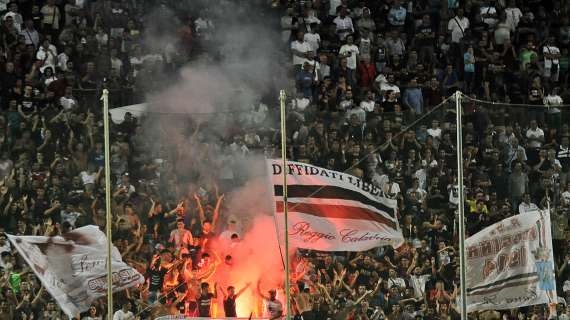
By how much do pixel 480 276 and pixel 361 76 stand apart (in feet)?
36.0

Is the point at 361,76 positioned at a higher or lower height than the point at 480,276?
higher

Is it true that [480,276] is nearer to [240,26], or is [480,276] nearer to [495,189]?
[495,189]

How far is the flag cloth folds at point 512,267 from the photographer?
15391mm

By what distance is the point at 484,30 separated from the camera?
92.1 ft

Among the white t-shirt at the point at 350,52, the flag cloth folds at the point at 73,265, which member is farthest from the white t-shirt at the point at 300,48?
the flag cloth folds at the point at 73,265

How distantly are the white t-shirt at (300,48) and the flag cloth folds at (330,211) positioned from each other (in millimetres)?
9454

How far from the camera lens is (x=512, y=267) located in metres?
15.4

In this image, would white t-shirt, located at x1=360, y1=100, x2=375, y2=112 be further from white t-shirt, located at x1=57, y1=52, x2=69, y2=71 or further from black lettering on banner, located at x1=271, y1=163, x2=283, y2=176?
black lettering on banner, located at x1=271, y1=163, x2=283, y2=176

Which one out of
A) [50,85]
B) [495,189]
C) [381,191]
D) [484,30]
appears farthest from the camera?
[484,30]

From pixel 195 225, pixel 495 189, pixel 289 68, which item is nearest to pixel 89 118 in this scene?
pixel 195 225

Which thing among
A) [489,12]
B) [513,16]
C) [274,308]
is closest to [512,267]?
[274,308]

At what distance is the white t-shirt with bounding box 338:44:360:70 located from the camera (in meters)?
26.0

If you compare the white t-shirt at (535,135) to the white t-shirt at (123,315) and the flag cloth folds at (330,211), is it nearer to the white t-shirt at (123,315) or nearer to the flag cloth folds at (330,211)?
the flag cloth folds at (330,211)

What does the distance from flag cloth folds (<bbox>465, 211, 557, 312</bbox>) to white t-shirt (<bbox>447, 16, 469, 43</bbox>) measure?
40.3 feet
